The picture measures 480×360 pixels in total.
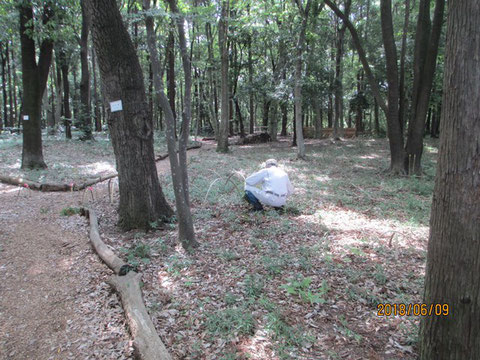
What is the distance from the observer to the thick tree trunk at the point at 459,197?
1986mm

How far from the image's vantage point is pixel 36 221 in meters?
5.83

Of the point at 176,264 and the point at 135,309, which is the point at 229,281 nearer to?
the point at 176,264

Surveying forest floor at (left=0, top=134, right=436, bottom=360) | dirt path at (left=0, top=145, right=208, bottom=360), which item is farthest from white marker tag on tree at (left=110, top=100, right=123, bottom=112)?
dirt path at (left=0, top=145, right=208, bottom=360)

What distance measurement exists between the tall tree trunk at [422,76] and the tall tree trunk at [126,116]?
325 inches

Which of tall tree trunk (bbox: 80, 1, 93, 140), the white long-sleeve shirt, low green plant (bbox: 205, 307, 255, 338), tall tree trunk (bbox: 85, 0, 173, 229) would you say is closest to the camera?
low green plant (bbox: 205, 307, 255, 338)

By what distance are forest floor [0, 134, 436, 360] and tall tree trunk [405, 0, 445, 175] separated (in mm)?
3527

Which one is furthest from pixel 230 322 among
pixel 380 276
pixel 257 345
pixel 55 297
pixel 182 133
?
pixel 182 133

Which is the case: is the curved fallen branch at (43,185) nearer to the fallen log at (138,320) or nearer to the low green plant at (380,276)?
the fallen log at (138,320)

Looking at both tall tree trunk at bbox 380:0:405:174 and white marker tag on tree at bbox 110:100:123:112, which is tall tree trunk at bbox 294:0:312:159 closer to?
Result: tall tree trunk at bbox 380:0:405:174

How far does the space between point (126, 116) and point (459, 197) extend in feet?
15.1

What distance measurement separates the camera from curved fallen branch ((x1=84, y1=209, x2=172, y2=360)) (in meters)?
2.56

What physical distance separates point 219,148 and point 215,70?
8049 millimetres

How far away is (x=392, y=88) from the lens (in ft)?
32.3

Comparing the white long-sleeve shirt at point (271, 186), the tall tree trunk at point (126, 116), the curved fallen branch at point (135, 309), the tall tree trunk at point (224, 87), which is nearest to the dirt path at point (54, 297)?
the curved fallen branch at point (135, 309)
